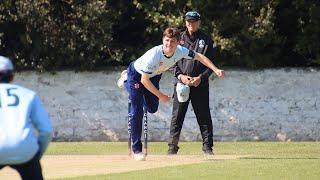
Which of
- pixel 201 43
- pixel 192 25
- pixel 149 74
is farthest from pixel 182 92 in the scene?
pixel 149 74

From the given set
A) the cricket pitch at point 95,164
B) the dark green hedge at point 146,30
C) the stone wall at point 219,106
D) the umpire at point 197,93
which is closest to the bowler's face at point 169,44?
the umpire at point 197,93

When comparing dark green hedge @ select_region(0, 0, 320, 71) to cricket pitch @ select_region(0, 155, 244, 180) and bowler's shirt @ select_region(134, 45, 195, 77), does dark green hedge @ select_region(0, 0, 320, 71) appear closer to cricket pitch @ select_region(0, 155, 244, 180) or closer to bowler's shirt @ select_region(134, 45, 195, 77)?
cricket pitch @ select_region(0, 155, 244, 180)

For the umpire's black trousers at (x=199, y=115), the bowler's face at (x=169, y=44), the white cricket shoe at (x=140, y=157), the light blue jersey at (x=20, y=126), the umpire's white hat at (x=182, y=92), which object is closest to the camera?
the light blue jersey at (x=20, y=126)

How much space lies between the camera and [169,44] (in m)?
12.0

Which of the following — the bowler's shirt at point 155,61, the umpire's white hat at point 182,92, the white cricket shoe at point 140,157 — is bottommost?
the white cricket shoe at point 140,157

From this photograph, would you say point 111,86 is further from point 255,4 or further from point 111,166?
point 111,166

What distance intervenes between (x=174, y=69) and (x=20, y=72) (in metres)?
5.37

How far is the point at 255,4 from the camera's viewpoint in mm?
18016

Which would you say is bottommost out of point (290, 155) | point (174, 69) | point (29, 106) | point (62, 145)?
point (62, 145)

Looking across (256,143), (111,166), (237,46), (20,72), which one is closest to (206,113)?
(111,166)

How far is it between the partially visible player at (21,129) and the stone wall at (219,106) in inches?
434

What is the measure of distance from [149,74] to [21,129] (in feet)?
17.4

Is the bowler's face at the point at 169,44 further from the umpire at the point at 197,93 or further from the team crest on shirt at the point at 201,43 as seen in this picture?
the team crest on shirt at the point at 201,43

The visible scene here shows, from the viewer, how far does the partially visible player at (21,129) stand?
6832 mm
